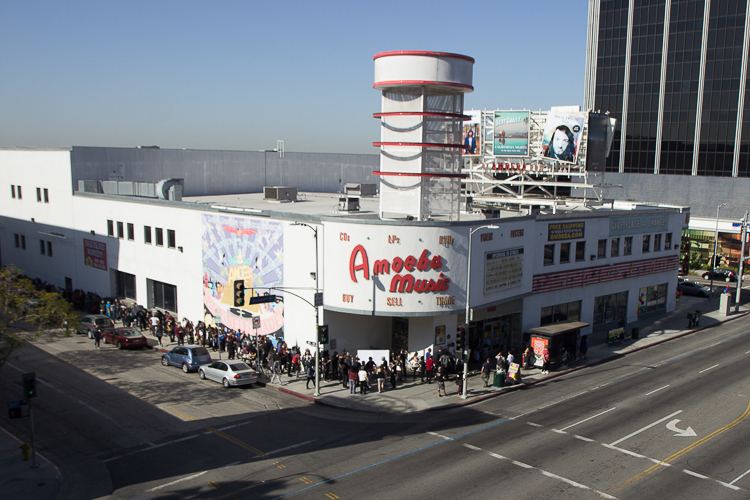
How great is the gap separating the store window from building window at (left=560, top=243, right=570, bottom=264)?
5003mm

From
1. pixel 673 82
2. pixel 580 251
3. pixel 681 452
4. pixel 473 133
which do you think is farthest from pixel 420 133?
pixel 673 82

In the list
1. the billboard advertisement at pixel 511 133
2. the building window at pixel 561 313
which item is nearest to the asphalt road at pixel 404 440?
the building window at pixel 561 313

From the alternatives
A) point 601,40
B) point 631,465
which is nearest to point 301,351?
point 631,465

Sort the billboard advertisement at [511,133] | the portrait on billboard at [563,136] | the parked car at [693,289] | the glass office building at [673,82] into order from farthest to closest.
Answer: the glass office building at [673,82], the parked car at [693,289], the billboard advertisement at [511,133], the portrait on billboard at [563,136]

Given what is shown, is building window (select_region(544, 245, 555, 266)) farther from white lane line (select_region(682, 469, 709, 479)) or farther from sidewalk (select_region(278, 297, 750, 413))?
white lane line (select_region(682, 469, 709, 479))

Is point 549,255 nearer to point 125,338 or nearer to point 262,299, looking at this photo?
point 262,299

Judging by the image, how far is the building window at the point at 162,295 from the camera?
45500mm

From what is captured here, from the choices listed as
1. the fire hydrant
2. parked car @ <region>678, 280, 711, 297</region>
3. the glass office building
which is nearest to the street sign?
the fire hydrant

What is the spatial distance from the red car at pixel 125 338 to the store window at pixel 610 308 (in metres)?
32.3

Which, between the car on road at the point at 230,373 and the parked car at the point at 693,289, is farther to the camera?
the parked car at the point at 693,289

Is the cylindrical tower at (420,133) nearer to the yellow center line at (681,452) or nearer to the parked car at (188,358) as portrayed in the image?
the parked car at (188,358)

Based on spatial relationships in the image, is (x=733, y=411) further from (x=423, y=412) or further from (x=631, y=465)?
(x=423, y=412)

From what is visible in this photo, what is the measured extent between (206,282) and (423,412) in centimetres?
2030

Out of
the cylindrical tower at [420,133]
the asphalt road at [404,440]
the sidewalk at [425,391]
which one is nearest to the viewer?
the asphalt road at [404,440]
